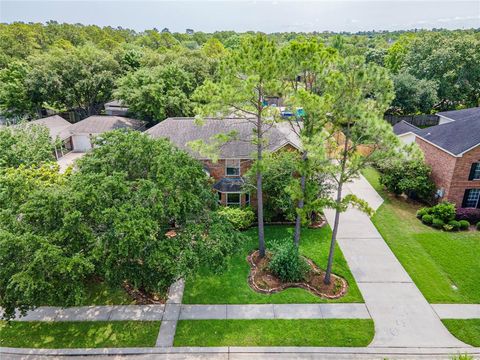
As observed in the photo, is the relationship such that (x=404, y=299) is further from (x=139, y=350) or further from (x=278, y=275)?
(x=139, y=350)

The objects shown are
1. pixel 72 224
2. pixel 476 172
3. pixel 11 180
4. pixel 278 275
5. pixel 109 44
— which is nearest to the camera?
pixel 72 224

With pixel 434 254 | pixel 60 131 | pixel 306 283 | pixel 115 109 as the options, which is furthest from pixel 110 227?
pixel 115 109

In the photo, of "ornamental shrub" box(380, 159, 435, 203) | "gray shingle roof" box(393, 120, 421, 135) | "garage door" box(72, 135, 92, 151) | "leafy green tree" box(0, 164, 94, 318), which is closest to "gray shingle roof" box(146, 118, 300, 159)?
"ornamental shrub" box(380, 159, 435, 203)

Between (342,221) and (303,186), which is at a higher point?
(303,186)


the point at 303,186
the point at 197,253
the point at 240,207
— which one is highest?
the point at 303,186

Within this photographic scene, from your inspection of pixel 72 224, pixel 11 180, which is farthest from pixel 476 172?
pixel 11 180
